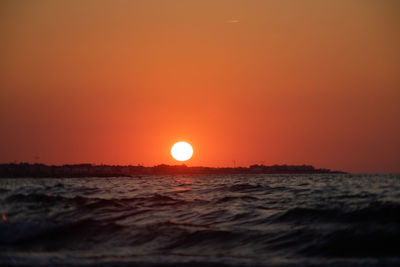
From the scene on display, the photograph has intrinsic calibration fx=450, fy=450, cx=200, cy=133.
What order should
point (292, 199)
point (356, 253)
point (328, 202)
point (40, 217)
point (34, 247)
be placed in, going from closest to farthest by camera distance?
point (356, 253) < point (34, 247) < point (40, 217) < point (328, 202) < point (292, 199)

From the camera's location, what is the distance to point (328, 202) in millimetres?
23172

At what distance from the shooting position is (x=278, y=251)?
46.3 feet

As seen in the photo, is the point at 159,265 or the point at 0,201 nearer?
the point at 159,265

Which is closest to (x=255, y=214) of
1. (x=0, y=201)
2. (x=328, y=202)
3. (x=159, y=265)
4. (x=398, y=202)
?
(x=328, y=202)

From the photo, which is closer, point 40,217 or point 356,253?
point 356,253

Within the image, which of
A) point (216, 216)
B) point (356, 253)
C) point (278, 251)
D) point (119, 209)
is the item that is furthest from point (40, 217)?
point (356, 253)

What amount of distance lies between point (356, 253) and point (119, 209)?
13.1 m

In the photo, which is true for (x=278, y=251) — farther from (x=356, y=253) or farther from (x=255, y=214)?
(x=255, y=214)

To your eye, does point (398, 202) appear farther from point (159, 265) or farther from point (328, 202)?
point (159, 265)

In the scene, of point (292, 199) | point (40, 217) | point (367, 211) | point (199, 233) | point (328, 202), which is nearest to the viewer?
point (199, 233)

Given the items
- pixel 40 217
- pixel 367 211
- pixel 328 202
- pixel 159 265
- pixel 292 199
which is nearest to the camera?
pixel 159 265

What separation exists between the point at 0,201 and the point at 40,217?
9200 millimetres

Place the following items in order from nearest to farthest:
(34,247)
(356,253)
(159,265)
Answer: (159,265) < (356,253) < (34,247)

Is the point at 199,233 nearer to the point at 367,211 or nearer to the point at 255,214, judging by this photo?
the point at 255,214
